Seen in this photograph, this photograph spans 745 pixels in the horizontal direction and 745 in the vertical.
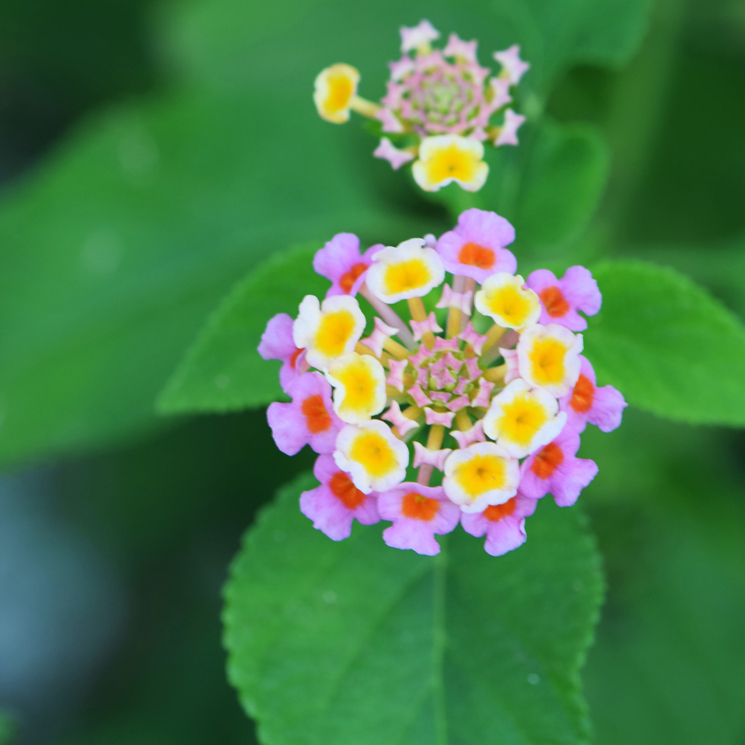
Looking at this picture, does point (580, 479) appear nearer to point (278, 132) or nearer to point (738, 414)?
point (738, 414)

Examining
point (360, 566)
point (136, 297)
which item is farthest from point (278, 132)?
point (360, 566)

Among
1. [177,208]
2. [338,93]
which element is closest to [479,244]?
[338,93]

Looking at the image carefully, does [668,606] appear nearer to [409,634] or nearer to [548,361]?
[409,634]

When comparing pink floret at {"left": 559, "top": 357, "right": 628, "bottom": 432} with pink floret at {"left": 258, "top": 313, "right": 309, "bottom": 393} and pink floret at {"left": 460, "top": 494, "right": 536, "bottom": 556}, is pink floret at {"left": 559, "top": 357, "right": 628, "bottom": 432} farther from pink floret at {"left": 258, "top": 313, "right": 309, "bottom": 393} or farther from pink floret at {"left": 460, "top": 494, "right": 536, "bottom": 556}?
pink floret at {"left": 258, "top": 313, "right": 309, "bottom": 393}

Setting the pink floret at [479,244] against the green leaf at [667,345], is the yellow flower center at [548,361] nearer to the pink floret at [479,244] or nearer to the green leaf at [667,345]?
the pink floret at [479,244]

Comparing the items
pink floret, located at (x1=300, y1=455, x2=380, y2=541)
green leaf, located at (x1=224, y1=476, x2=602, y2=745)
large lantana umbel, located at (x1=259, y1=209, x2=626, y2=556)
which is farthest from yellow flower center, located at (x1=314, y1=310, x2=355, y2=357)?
green leaf, located at (x1=224, y1=476, x2=602, y2=745)
